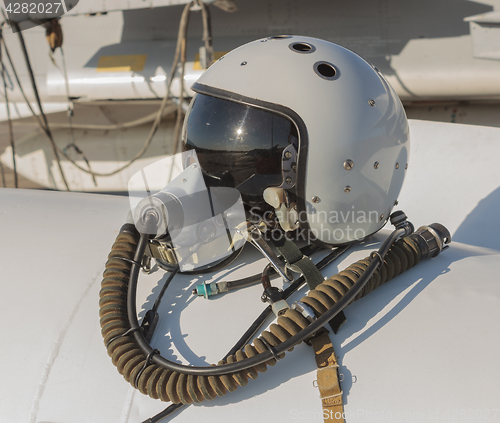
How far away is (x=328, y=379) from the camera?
2.66ft

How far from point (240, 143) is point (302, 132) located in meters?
0.16

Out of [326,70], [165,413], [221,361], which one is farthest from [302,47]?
[165,413]

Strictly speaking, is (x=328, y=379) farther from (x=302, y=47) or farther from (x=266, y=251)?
(x=302, y=47)

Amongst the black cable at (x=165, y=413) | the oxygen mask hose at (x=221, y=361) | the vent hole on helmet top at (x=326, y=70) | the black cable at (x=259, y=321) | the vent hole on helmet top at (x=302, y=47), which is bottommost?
the black cable at (x=165, y=413)

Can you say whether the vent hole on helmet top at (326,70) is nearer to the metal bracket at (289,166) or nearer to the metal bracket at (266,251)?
the metal bracket at (289,166)

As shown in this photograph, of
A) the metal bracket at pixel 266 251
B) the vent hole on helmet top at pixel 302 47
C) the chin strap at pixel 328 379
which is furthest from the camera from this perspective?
the vent hole on helmet top at pixel 302 47

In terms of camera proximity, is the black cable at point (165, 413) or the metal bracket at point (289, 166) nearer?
the black cable at point (165, 413)

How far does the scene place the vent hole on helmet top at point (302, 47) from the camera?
3.73 ft

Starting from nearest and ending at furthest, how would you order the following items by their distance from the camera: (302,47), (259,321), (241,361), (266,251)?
(241,361) → (259,321) → (266,251) → (302,47)

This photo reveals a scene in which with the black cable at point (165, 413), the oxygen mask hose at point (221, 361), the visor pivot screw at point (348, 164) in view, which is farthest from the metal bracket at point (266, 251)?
the black cable at point (165, 413)

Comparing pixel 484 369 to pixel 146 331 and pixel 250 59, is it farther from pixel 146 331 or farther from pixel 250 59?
pixel 250 59

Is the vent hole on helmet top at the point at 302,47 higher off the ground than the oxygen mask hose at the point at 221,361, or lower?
higher

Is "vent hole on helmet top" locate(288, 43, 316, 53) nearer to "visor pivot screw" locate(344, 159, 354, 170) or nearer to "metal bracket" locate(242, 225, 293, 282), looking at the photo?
"visor pivot screw" locate(344, 159, 354, 170)

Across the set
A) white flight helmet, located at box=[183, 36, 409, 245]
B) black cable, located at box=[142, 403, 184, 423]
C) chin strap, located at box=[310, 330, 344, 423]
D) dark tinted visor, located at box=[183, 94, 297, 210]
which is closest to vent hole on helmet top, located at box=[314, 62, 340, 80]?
white flight helmet, located at box=[183, 36, 409, 245]
